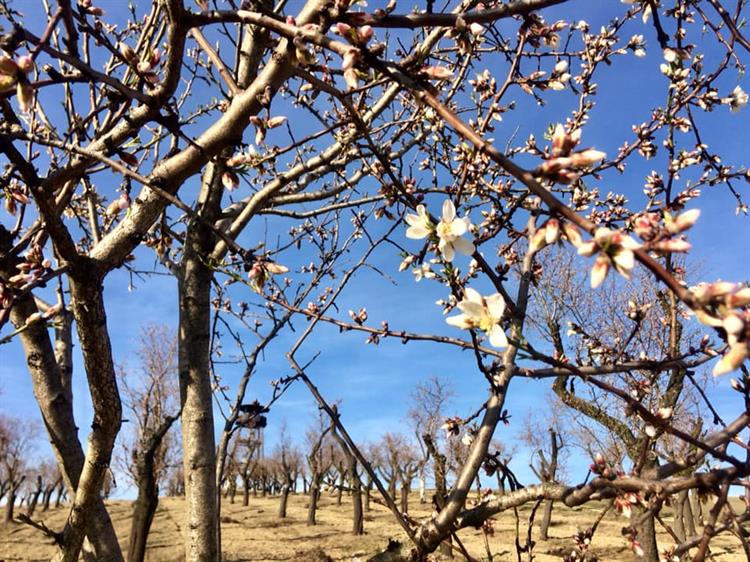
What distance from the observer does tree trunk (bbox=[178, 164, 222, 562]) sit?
Answer: 2.78 m

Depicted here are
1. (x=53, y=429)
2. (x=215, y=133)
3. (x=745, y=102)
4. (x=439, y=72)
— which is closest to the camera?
(x=439, y=72)

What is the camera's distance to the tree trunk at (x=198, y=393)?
2775 millimetres

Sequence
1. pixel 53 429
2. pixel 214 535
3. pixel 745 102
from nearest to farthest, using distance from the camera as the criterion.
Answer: pixel 745 102
pixel 214 535
pixel 53 429

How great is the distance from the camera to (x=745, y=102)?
2.57 meters

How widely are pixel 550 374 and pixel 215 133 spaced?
1337 mm

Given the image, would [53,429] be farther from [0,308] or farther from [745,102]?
[745,102]

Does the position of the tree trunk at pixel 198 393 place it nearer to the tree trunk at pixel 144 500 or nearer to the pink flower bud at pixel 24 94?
the pink flower bud at pixel 24 94

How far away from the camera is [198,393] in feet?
9.60

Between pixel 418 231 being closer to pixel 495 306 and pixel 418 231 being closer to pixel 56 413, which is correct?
pixel 495 306

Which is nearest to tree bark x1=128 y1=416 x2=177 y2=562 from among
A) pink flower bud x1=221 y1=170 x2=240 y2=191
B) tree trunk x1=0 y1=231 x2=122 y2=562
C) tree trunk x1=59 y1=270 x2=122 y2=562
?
tree trunk x1=0 y1=231 x2=122 y2=562

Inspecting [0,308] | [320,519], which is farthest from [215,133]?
[320,519]

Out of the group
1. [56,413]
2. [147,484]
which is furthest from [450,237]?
[147,484]

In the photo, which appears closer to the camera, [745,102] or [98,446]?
[98,446]

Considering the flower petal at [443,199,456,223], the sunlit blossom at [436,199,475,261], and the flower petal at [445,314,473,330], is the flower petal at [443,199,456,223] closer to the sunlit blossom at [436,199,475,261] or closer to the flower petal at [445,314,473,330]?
the sunlit blossom at [436,199,475,261]
